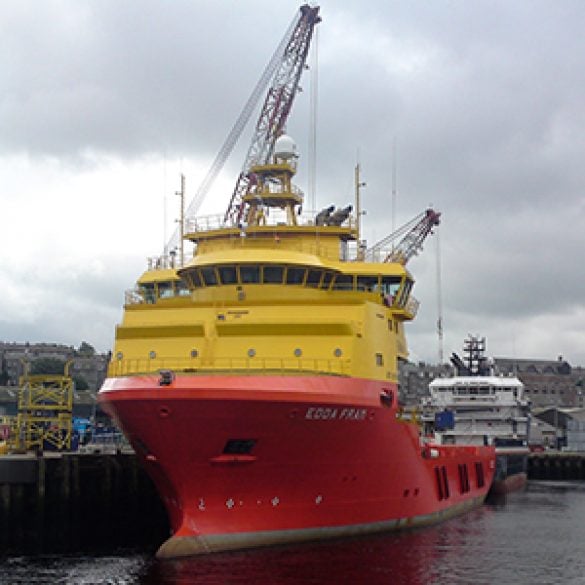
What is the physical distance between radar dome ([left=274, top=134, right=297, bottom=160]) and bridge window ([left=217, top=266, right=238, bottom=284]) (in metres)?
8.58

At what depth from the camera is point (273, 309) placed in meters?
28.2

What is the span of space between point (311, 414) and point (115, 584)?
6911mm

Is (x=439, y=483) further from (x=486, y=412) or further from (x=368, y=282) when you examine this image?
(x=486, y=412)

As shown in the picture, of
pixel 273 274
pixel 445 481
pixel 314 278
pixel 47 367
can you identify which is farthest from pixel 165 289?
pixel 47 367

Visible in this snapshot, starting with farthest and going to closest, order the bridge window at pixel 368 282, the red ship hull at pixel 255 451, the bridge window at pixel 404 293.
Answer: the bridge window at pixel 404 293 → the bridge window at pixel 368 282 → the red ship hull at pixel 255 451

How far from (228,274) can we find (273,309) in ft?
8.15

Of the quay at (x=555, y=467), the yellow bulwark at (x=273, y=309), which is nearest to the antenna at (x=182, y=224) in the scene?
the yellow bulwark at (x=273, y=309)

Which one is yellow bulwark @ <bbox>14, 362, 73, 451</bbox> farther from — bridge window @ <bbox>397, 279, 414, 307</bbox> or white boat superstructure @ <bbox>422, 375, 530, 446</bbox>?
white boat superstructure @ <bbox>422, 375, 530, 446</bbox>

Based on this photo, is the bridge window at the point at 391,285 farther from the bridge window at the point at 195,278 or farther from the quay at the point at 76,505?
the quay at the point at 76,505

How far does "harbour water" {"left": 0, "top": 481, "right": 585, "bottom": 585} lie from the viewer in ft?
77.4

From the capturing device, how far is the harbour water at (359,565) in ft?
77.4

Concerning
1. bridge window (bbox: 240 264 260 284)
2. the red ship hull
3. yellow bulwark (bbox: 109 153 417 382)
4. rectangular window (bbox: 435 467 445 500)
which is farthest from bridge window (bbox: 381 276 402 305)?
rectangular window (bbox: 435 467 445 500)

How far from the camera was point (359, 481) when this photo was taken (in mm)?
27016

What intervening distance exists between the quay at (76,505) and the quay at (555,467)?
50056 mm
